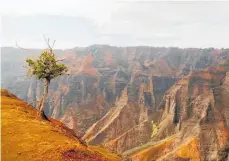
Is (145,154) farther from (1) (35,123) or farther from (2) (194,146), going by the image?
(1) (35,123)

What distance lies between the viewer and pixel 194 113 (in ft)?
539

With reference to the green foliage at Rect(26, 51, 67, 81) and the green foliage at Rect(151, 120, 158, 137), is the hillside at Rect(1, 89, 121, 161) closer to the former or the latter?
the green foliage at Rect(26, 51, 67, 81)

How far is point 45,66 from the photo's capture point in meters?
55.9

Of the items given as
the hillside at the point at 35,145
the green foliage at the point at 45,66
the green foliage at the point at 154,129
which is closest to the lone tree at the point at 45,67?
the green foliage at the point at 45,66

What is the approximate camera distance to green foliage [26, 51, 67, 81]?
55625 mm

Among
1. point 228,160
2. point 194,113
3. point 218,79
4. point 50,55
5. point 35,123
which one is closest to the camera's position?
point 35,123

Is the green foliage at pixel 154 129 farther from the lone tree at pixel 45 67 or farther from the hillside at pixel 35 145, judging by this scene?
the hillside at pixel 35 145

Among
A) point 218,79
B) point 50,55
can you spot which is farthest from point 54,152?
point 218,79

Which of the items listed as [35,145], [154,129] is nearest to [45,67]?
[35,145]

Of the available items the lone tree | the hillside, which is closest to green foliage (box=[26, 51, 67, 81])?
the lone tree

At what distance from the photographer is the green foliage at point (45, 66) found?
55.6 m

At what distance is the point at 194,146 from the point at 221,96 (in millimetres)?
35580

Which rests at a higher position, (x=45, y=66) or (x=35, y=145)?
(x=45, y=66)

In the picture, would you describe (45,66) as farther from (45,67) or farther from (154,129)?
(154,129)
